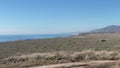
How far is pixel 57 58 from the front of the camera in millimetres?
23297

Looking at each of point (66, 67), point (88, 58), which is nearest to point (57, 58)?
point (88, 58)


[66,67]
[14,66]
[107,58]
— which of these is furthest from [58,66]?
[107,58]

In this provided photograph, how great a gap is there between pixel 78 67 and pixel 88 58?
13.1 ft

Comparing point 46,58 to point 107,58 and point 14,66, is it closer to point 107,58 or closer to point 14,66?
point 14,66

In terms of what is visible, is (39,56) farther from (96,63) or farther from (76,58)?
(96,63)

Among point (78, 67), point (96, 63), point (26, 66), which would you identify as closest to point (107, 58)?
point (96, 63)

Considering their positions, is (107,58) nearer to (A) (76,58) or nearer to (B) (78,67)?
(A) (76,58)

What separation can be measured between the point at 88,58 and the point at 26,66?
6.10 metres

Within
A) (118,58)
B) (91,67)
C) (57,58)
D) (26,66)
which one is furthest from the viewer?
(57,58)

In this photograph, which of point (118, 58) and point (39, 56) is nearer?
point (118, 58)

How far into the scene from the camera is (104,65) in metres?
18.9

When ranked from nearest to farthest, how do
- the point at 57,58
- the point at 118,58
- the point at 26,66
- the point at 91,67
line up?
the point at 91,67 < the point at 26,66 < the point at 118,58 < the point at 57,58

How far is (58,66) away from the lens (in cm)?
1898

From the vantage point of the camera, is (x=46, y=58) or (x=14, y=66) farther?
(x=46, y=58)
